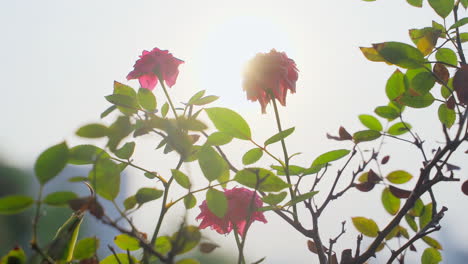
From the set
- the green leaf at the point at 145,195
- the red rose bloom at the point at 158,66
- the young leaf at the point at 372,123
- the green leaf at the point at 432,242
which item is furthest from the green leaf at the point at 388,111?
the green leaf at the point at 145,195

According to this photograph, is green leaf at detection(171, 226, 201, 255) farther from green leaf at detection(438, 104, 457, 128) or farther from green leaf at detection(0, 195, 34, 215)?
green leaf at detection(438, 104, 457, 128)

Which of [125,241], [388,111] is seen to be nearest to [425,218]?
[388,111]

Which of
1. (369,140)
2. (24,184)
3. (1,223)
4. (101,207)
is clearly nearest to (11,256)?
(101,207)

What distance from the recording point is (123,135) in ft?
1.56

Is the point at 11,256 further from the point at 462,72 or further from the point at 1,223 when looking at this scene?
the point at 1,223

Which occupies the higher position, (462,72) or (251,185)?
(462,72)

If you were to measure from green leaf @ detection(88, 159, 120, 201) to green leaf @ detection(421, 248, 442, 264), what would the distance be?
2.28 feet

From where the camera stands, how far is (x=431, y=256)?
93 cm

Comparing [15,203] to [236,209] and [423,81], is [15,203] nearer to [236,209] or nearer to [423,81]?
[236,209]

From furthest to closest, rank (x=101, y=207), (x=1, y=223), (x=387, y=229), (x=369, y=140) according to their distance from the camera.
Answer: (x=1, y=223)
(x=369, y=140)
(x=387, y=229)
(x=101, y=207)

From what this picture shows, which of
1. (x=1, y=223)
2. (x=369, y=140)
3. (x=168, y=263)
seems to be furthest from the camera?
(x=1, y=223)

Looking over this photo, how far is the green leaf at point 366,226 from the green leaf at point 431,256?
109 millimetres

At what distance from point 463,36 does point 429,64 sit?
21 centimetres

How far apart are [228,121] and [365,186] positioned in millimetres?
378
